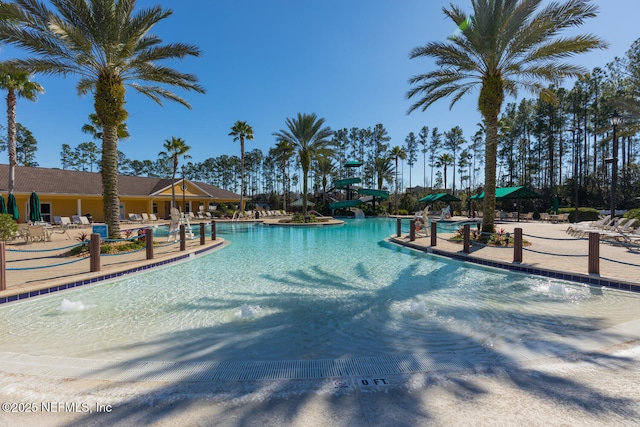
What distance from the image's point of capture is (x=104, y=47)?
10656 mm

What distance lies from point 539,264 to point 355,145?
58.1 m

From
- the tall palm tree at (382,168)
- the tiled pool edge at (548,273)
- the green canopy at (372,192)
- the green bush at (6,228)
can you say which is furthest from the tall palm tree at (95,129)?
the tall palm tree at (382,168)

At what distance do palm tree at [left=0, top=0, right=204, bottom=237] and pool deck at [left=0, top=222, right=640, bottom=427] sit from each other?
32.4 ft

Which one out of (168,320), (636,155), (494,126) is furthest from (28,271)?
(636,155)

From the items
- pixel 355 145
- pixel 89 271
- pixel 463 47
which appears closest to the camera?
pixel 89 271

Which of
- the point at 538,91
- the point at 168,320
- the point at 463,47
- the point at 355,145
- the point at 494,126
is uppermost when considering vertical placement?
the point at 355,145

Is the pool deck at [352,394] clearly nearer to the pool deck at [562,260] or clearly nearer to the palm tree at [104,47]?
the pool deck at [562,260]

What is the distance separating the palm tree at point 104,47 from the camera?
9.81m

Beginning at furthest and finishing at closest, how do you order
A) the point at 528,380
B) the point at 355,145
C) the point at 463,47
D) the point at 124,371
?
the point at 355,145
the point at 463,47
the point at 124,371
the point at 528,380

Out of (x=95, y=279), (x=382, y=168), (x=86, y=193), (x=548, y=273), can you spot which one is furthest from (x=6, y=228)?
(x=382, y=168)

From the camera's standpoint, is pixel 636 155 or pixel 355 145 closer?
pixel 636 155

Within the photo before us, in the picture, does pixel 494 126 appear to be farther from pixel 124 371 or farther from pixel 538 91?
pixel 124 371

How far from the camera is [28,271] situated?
26.8 ft

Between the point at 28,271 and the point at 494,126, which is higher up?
the point at 494,126
